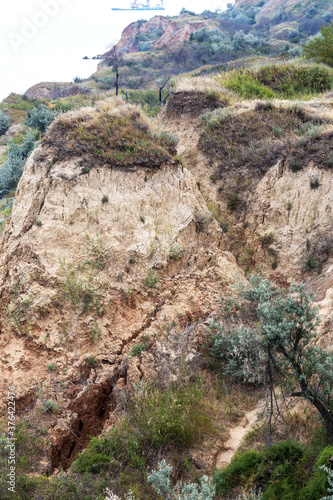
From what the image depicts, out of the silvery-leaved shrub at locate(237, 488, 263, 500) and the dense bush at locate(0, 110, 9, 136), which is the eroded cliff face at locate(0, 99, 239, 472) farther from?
the dense bush at locate(0, 110, 9, 136)

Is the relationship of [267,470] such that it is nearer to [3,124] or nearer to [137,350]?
[137,350]

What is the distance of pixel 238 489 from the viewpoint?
4.26 metres

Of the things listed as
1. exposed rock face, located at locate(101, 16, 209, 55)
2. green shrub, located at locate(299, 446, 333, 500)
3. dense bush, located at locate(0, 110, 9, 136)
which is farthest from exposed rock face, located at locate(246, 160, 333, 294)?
exposed rock face, located at locate(101, 16, 209, 55)

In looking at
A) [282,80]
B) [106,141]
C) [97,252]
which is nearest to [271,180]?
[106,141]

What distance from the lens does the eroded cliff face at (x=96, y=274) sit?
5895 mm

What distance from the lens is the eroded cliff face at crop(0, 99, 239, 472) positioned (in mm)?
5895

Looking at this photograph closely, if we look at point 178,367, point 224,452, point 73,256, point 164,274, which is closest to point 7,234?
point 73,256

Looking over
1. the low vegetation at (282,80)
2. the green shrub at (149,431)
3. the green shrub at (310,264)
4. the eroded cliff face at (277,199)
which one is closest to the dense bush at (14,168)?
the low vegetation at (282,80)

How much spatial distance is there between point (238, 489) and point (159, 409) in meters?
1.43

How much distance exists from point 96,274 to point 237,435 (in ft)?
12.1

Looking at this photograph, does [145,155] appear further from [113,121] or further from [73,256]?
[73,256]

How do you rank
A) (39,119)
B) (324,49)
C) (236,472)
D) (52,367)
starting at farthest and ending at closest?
(39,119) → (324,49) → (52,367) → (236,472)

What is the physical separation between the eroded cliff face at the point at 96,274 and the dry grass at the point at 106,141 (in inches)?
1.3

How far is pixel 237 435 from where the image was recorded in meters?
5.15
